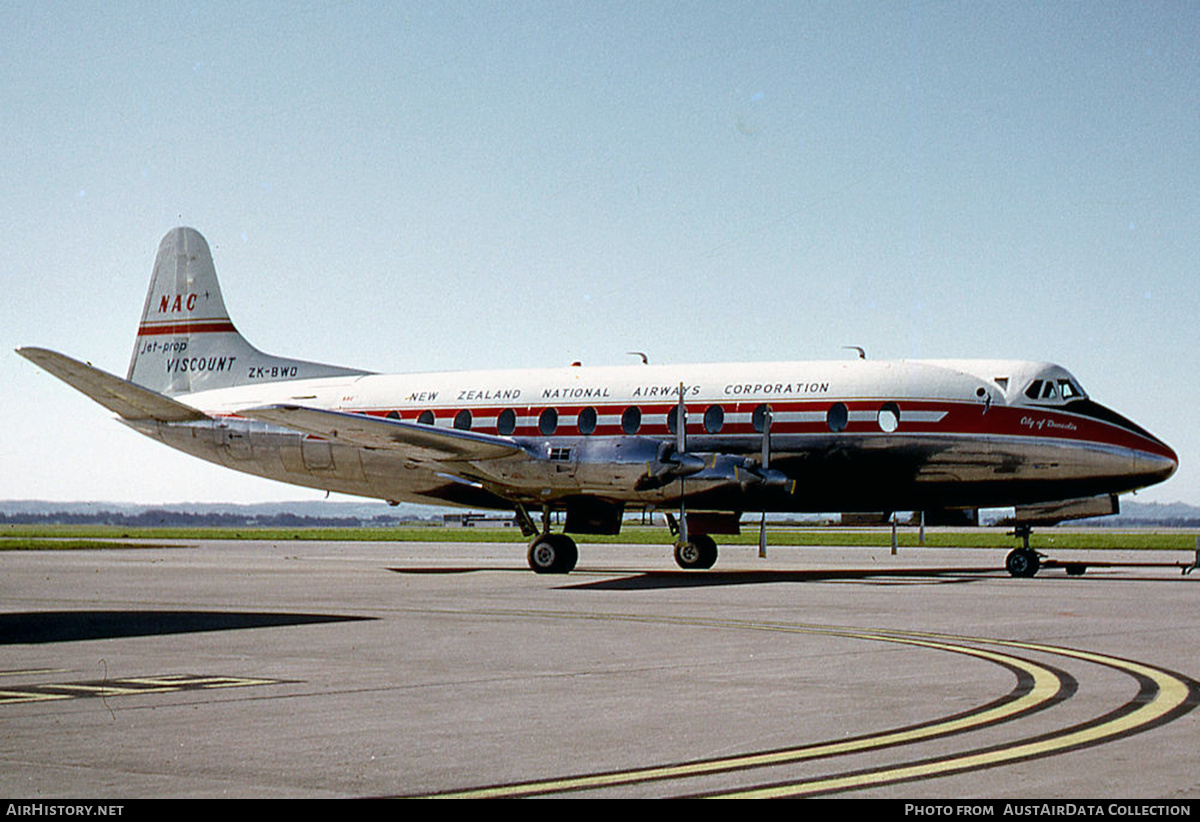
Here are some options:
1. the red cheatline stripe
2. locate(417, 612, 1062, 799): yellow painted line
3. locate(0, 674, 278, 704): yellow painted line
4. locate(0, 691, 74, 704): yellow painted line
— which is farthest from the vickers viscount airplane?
locate(417, 612, 1062, 799): yellow painted line

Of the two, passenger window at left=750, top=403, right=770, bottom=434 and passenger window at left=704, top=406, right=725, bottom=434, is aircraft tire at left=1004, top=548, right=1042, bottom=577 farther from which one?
passenger window at left=704, top=406, right=725, bottom=434

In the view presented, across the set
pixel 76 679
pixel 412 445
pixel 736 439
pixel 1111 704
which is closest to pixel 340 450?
pixel 412 445

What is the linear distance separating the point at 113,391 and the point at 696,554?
14360mm

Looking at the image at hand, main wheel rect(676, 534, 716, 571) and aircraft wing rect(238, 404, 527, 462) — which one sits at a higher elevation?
aircraft wing rect(238, 404, 527, 462)

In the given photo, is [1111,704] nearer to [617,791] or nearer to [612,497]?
[617,791]

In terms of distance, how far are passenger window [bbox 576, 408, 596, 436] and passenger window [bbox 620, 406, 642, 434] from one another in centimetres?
71

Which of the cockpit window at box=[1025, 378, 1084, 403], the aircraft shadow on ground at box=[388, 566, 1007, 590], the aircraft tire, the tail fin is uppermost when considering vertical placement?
the tail fin

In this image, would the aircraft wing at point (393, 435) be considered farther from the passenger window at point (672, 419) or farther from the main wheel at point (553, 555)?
the passenger window at point (672, 419)

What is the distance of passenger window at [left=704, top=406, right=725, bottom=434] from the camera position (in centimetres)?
2847

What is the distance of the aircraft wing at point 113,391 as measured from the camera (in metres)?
27.3

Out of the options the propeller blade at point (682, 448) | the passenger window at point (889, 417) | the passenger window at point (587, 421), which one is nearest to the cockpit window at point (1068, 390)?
the passenger window at point (889, 417)

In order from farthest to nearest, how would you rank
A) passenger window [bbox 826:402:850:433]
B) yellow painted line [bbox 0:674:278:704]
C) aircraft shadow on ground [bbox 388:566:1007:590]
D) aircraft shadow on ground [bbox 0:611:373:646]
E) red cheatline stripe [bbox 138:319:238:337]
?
red cheatline stripe [bbox 138:319:238:337] < passenger window [bbox 826:402:850:433] < aircraft shadow on ground [bbox 388:566:1007:590] < aircraft shadow on ground [bbox 0:611:373:646] < yellow painted line [bbox 0:674:278:704]

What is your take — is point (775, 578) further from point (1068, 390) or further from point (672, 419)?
point (1068, 390)

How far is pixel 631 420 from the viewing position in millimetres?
29312
